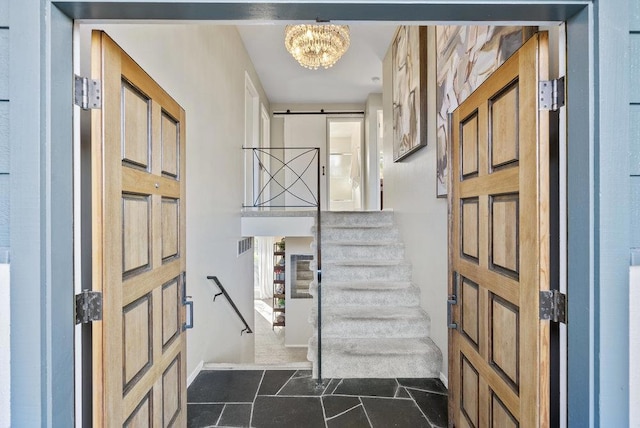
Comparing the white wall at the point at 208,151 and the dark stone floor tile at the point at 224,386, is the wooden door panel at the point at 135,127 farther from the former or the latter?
the dark stone floor tile at the point at 224,386

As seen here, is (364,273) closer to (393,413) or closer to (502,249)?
(393,413)

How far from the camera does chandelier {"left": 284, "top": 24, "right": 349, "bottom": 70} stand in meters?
3.76

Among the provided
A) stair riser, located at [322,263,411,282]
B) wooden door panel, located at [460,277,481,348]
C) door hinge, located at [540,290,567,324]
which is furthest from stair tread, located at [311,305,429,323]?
door hinge, located at [540,290,567,324]

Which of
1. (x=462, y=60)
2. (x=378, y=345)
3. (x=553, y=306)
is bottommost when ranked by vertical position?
(x=378, y=345)

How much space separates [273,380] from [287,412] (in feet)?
1.34

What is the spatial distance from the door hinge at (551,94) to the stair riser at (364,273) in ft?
9.40

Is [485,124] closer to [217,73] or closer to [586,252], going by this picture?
[586,252]

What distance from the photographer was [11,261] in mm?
880

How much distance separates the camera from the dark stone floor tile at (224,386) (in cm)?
239

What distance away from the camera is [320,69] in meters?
5.80

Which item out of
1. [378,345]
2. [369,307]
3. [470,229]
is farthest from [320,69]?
[470,229]

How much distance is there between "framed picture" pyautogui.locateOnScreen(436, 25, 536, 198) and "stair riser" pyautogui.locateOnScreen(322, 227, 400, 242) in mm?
1658

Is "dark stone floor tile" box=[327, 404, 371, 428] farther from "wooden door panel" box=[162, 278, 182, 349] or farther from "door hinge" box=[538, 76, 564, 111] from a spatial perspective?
"door hinge" box=[538, 76, 564, 111]

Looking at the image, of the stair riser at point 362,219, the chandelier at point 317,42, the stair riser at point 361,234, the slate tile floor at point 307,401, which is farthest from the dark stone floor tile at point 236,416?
the chandelier at point 317,42
